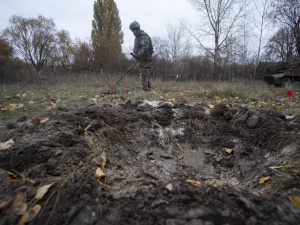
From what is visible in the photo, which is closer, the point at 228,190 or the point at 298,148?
the point at 228,190

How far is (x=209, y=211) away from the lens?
99cm

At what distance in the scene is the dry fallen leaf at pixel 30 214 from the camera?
0.91 metres

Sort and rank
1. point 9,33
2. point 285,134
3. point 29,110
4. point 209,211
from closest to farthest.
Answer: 1. point 209,211
2. point 285,134
3. point 29,110
4. point 9,33

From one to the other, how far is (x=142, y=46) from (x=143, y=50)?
145mm

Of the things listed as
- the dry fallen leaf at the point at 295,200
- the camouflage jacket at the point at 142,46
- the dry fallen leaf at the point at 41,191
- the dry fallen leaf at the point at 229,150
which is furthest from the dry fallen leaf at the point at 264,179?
the camouflage jacket at the point at 142,46

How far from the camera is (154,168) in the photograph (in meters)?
1.76

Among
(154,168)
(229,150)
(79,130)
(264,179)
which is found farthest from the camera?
(229,150)

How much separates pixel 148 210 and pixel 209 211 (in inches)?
11.8

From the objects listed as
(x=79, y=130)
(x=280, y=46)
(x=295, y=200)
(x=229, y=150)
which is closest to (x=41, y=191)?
(x=79, y=130)

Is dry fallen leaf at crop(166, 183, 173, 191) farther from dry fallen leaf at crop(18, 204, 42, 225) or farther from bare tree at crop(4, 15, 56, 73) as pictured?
bare tree at crop(4, 15, 56, 73)

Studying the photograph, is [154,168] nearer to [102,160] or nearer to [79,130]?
Answer: [102,160]

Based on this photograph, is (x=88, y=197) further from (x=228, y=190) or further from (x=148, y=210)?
(x=228, y=190)

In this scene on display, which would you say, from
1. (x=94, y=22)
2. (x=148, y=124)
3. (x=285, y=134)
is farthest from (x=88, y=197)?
(x=94, y=22)

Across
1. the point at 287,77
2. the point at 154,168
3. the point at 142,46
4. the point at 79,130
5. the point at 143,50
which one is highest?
the point at 142,46
